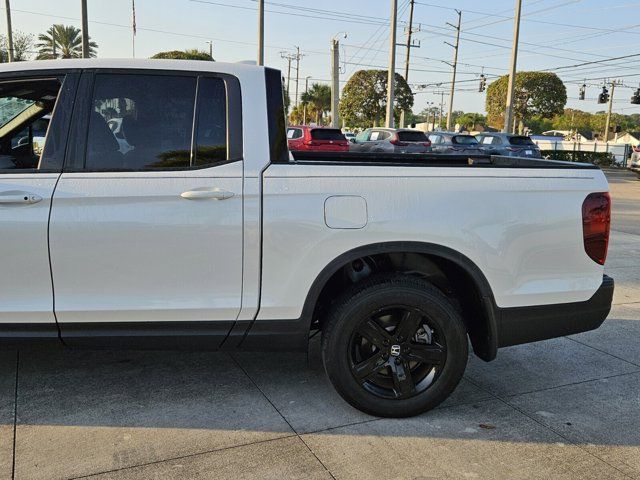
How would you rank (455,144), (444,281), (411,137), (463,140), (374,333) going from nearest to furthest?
(374,333)
(444,281)
(411,137)
(455,144)
(463,140)

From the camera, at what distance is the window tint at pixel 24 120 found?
10.2 feet

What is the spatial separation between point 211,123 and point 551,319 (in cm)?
212

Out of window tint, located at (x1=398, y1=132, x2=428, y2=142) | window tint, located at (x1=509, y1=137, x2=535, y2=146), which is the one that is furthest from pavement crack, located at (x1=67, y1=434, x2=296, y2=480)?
window tint, located at (x1=509, y1=137, x2=535, y2=146)

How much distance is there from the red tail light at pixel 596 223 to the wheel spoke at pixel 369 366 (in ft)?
4.15

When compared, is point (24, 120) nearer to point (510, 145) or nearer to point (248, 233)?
point (248, 233)

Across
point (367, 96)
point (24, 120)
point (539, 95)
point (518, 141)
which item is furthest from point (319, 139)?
point (539, 95)

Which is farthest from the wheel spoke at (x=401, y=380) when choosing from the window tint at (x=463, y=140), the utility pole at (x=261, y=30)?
the window tint at (x=463, y=140)

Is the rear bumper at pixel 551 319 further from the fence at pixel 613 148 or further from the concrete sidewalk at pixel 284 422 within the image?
the fence at pixel 613 148

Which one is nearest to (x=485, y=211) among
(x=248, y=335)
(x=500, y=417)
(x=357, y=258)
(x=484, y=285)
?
(x=484, y=285)

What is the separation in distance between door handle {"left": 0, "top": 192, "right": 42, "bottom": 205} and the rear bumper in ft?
8.08

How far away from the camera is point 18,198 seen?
291cm

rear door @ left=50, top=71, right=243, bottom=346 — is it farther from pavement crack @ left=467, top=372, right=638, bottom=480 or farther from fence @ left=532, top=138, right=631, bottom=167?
fence @ left=532, top=138, right=631, bottom=167

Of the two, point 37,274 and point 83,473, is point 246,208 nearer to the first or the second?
point 37,274

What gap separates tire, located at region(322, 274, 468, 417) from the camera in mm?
3154
